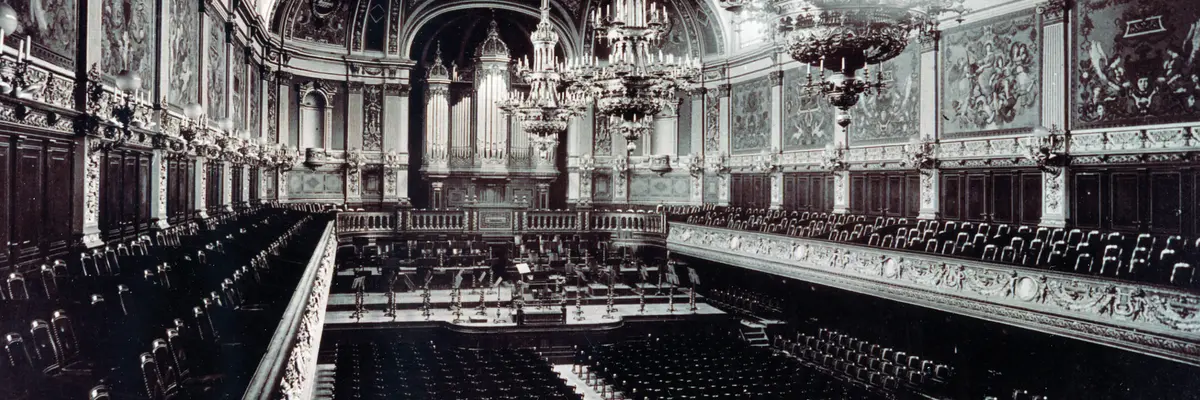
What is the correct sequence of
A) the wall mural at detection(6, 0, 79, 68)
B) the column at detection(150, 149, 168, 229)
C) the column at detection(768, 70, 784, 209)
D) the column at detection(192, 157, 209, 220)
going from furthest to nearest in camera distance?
the column at detection(768, 70, 784, 209)
the column at detection(192, 157, 209, 220)
the column at detection(150, 149, 168, 229)
the wall mural at detection(6, 0, 79, 68)

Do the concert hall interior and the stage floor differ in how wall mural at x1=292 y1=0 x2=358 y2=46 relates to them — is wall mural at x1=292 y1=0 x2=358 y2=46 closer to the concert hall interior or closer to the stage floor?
the concert hall interior

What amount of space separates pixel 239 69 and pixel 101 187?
9.06 meters

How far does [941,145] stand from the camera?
616 inches

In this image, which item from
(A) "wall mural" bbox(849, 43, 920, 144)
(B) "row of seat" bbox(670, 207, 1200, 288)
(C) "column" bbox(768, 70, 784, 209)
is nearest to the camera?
(B) "row of seat" bbox(670, 207, 1200, 288)

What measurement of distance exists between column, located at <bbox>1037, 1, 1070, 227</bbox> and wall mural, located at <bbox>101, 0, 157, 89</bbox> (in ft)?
47.0

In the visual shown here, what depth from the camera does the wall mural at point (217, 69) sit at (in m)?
14.2

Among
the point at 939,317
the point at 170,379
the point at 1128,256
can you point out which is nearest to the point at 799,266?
the point at 939,317

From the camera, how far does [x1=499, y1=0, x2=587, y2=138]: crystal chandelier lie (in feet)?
42.1

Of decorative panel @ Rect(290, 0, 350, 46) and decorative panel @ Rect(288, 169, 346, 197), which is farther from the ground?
decorative panel @ Rect(290, 0, 350, 46)

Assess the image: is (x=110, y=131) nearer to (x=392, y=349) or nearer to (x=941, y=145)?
(x=392, y=349)

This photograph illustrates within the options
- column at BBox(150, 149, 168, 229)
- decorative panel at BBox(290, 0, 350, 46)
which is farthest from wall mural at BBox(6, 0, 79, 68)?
decorative panel at BBox(290, 0, 350, 46)

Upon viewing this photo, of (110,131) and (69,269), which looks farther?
(110,131)

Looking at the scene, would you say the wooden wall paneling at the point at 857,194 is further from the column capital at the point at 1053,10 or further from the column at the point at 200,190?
the column at the point at 200,190

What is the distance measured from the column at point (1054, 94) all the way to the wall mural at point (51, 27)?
14.4 m
